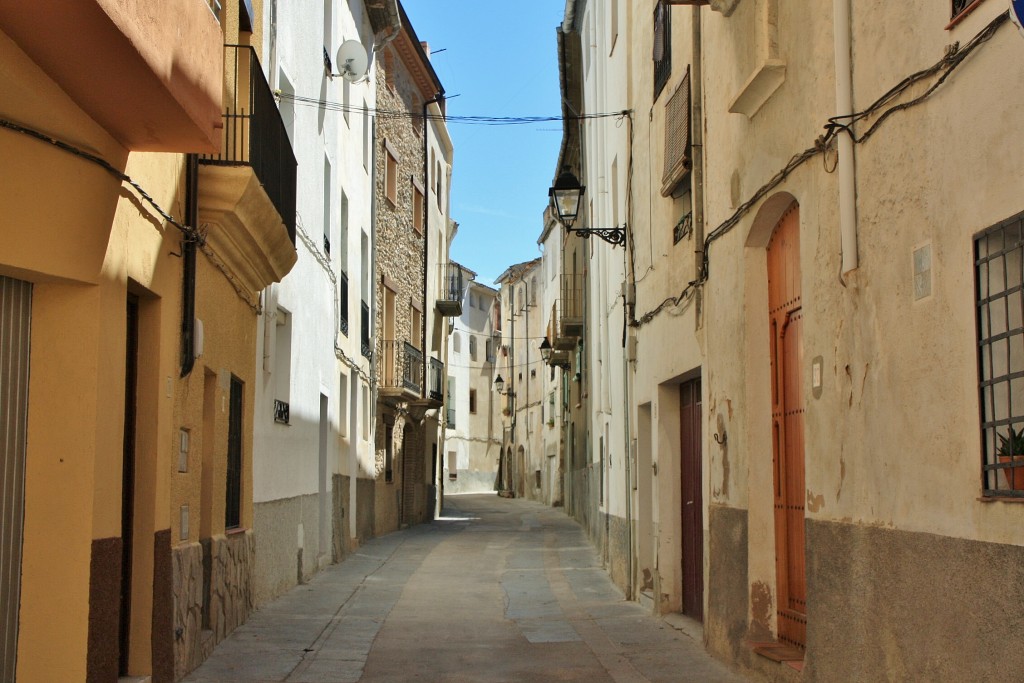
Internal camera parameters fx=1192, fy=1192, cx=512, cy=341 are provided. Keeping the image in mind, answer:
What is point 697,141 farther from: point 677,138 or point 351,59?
point 351,59

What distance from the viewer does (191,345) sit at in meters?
8.67

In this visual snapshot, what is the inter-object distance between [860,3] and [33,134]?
437 cm

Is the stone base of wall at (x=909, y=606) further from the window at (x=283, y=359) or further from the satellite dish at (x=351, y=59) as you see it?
the satellite dish at (x=351, y=59)

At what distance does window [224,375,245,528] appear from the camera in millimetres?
11258

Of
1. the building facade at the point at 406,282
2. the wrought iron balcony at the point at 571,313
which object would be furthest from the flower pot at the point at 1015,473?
the wrought iron balcony at the point at 571,313

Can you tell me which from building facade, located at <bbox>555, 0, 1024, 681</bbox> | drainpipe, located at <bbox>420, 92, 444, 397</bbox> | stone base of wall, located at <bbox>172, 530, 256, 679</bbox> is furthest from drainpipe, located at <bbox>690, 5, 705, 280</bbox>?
drainpipe, located at <bbox>420, 92, 444, 397</bbox>

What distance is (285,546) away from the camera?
14383mm

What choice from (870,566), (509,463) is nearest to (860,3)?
(870,566)

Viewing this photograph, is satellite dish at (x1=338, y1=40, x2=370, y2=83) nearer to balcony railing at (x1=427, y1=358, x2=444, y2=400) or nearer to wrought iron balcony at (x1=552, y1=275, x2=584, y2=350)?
wrought iron balcony at (x1=552, y1=275, x2=584, y2=350)

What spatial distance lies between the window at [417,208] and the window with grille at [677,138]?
17.9 m

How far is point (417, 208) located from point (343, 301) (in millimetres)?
10272

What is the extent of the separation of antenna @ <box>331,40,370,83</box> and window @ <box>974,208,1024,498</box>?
15.0 m

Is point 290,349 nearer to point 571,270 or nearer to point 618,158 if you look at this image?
point 618,158

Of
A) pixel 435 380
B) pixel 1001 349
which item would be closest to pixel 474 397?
pixel 435 380
